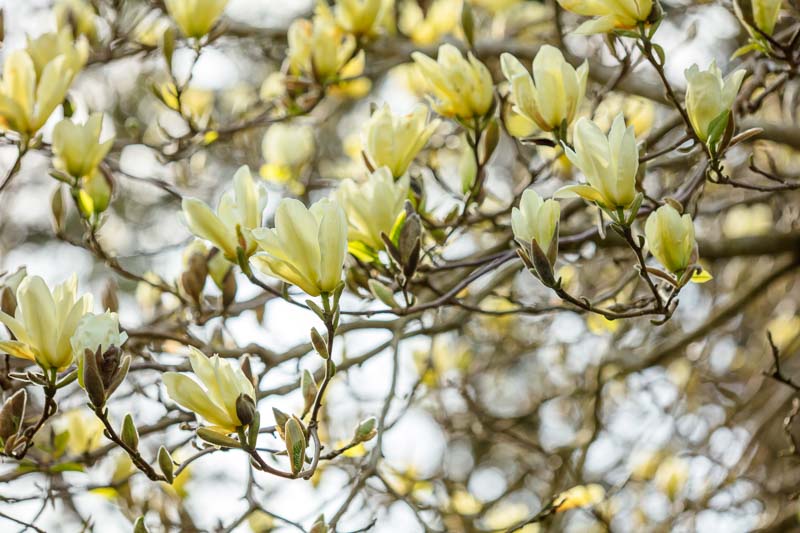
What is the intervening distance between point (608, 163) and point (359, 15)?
0.94 meters

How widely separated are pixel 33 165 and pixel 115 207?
4.12 feet

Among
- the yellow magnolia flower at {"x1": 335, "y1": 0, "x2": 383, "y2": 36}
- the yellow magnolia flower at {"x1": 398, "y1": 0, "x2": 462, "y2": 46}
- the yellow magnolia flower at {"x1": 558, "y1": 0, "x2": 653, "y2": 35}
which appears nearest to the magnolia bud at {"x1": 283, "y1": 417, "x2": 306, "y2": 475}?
the yellow magnolia flower at {"x1": 558, "y1": 0, "x2": 653, "y2": 35}

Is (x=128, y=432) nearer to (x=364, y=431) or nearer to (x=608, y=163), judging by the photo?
(x=364, y=431)

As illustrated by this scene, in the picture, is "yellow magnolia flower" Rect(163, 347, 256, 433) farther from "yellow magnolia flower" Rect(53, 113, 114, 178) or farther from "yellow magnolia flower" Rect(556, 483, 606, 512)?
"yellow magnolia flower" Rect(556, 483, 606, 512)

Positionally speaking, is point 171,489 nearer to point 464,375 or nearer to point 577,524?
point 464,375

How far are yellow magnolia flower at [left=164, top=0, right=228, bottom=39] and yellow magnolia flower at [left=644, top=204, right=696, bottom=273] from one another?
98 centimetres

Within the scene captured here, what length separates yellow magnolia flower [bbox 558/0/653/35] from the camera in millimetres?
1151

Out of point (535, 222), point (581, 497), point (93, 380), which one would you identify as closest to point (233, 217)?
point (93, 380)

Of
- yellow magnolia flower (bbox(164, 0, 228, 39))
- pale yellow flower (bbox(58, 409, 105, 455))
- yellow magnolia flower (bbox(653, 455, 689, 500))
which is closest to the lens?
yellow magnolia flower (bbox(164, 0, 228, 39))

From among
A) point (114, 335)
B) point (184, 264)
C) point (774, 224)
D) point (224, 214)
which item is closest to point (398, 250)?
point (224, 214)

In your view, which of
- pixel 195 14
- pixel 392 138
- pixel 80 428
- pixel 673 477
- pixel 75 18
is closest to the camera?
pixel 392 138

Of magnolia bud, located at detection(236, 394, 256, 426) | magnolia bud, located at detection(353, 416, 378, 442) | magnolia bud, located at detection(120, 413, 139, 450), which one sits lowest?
magnolia bud, located at detection(353, 416, 378, 442)

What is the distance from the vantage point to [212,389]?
1.03m

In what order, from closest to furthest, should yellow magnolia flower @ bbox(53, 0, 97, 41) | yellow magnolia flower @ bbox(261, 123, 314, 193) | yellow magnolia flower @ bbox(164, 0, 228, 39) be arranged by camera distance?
yellow magnolia flower @ bbox(164, 0, 228, 39)
yellow magnolia flower @ bbox(53, 0, 97, 41)
yellow magnolia flower @ bbox(261, 123, 314, 193)
